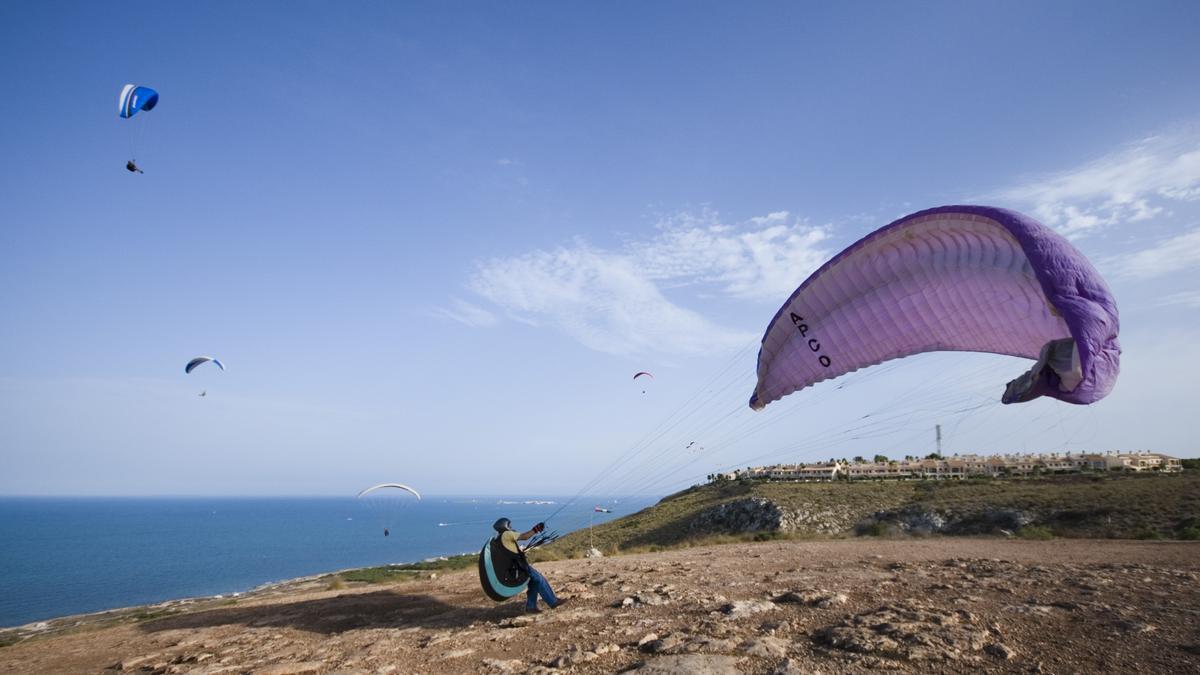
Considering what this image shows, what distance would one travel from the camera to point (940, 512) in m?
30.2

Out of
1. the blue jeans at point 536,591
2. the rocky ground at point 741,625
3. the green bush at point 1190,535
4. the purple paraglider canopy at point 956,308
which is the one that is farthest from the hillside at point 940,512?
the blue jeans at point 536,591

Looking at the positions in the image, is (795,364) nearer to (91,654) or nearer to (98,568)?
(91,654)

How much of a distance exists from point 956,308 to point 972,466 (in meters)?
59.9

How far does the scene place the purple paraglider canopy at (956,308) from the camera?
750cm

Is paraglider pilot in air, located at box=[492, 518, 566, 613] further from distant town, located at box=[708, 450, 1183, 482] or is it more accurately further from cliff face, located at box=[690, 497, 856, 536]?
distant town, located at box=[708, 450, 1183, 482]

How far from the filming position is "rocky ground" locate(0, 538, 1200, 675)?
5.90 metres

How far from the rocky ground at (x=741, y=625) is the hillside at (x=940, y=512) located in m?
8.58

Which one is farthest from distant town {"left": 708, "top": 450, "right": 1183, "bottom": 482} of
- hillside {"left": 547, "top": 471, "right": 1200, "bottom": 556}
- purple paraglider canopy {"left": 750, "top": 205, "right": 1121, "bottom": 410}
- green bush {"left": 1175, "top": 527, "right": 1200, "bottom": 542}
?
purple paraglider canopy {"left": 750, "top": 205, "right": 1121, "bottom": 410}

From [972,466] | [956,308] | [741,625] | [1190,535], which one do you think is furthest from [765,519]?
[972,466]

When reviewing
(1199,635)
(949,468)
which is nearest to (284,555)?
(949,468)

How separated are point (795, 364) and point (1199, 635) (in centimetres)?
751

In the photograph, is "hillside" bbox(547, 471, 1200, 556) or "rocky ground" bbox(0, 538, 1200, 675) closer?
"rocky ground" bbox(0, 538, 1200, 675)

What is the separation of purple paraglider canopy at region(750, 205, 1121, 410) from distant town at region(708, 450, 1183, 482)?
41345 mm

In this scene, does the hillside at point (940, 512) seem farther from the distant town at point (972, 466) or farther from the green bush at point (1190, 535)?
the distant town at point (972, 466)
